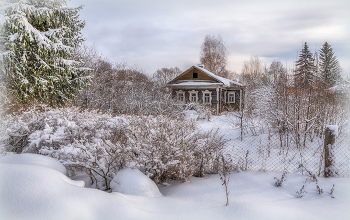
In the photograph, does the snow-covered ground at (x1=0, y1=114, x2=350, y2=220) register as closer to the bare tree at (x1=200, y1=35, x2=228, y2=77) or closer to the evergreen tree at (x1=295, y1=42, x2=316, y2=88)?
the evergreen tree at (x1=295, y1=42, x2=316, y2=88)

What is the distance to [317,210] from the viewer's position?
2906 millimetres

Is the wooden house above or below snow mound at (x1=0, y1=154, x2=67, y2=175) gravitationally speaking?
above

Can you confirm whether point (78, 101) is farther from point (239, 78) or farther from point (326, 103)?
point (239, 78)

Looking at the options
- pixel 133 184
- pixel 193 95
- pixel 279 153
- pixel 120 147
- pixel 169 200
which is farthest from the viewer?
pixel 193 95

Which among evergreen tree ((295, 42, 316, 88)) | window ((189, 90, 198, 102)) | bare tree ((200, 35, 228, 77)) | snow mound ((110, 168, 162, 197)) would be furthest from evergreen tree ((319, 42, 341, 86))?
bare tree ((200, 35, 228, 77))

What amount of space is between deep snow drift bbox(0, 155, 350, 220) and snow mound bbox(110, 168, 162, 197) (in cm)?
19

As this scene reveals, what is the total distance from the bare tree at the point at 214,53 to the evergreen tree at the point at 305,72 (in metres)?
26.5

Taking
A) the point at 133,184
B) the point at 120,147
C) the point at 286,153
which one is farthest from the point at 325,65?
the point at 133,184

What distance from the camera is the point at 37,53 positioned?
22.7 ft

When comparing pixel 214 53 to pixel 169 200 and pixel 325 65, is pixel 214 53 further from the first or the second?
pixel 169 200

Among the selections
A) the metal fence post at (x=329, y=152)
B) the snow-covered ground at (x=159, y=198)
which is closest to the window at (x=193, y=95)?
the metal fence post at (x=329, y=152)

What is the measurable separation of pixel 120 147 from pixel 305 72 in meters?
6.90

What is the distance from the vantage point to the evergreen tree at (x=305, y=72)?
23.9 feet

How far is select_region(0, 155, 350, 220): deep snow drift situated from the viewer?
2277 millimetres
